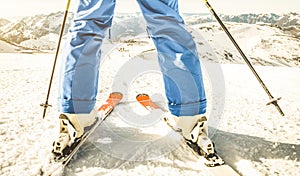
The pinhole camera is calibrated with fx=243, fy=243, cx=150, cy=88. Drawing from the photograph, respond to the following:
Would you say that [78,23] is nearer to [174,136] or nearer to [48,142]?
[48,142]

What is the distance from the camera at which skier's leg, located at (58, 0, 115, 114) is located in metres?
1.53

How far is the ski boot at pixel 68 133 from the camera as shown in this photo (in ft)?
4.76

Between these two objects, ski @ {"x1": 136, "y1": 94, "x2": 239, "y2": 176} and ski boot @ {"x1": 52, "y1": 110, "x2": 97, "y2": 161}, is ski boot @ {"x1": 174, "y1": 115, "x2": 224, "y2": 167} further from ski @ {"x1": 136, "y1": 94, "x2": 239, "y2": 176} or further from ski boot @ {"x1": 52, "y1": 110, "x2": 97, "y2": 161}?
ski boot @ {"x1": 52, "y1": 110, "x2": 97, "y2": 161}

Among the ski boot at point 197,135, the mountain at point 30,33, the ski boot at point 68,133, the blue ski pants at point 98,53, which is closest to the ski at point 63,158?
the ski boot at point 68,133

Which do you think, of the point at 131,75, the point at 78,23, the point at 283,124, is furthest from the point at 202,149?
the point at 131,75

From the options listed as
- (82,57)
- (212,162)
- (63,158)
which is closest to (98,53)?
(82,57)

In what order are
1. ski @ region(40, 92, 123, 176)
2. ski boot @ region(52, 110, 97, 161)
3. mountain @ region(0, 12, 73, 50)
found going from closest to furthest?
ski @ region(40, 92, 123, 176) → ski boot @ region(52, 110, 97, 161) → mountain @ region(0, 12, 73, 50)

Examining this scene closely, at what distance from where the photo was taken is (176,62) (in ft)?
5.25

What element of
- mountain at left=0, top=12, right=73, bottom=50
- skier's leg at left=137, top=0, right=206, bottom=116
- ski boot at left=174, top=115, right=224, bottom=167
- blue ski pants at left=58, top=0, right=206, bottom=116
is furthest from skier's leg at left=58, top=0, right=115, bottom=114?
mountain at left=0, top=12, right=73, bottom=50

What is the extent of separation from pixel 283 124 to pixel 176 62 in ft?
3.84

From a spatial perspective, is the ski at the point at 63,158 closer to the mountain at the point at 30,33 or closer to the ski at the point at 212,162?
the ski at the point at 212,162

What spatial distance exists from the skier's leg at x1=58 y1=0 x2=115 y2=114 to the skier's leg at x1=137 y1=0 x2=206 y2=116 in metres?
0.31

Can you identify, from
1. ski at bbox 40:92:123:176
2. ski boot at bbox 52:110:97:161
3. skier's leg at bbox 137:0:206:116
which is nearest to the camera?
ski at bbox 40:92:123:176

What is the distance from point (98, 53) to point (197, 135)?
33.9 inches
